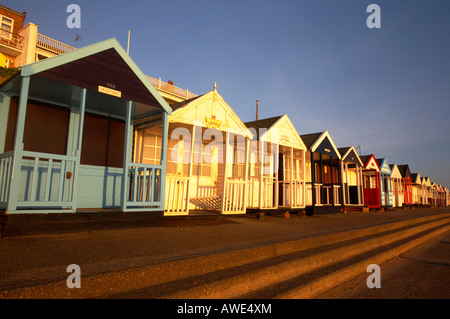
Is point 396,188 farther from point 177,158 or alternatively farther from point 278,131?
point 177,158

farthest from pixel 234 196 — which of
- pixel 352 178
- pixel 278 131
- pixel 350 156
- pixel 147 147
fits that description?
pixel 352 178

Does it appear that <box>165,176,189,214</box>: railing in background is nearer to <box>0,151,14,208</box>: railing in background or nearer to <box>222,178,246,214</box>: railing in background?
<box>222,178,246,214</box>: railing in background

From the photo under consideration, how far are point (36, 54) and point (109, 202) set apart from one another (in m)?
16.3

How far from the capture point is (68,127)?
6.78 m

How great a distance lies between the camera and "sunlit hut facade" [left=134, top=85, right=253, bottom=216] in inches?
310

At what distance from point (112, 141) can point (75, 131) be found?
0.98 m

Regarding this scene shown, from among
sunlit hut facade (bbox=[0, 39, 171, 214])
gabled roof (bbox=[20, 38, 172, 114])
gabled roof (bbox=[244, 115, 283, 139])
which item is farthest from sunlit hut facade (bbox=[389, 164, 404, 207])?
gabled roof (bbox=[20, 38, 172, 114])

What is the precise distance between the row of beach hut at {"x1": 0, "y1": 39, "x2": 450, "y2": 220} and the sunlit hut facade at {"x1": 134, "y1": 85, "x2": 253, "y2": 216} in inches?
1.3

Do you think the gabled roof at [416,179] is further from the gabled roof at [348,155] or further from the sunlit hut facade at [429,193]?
the gabled roof at [348,155]

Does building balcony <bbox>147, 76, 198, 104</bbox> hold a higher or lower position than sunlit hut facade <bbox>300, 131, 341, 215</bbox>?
higher
